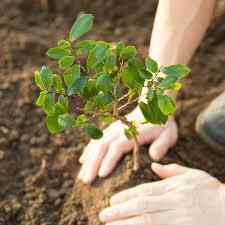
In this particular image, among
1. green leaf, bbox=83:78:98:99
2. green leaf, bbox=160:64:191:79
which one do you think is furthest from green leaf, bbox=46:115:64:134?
green leaf, bbox=160:64:191:79

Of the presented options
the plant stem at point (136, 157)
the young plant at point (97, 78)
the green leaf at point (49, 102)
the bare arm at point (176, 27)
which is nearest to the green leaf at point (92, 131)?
the young plant at point (97, 78)

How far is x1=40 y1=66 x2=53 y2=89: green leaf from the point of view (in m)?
1.53

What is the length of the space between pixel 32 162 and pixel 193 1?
84cm

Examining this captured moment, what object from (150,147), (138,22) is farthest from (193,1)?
(138,22)

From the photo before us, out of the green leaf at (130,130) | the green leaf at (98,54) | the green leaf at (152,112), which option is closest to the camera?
the green leaf at (98,54)

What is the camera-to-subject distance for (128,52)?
5.01 ft

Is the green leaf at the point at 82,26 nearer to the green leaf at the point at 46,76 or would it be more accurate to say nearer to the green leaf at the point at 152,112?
the green leaf at the point at 46,76

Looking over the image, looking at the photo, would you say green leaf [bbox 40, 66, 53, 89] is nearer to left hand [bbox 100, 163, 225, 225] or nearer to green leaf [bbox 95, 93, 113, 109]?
green leaf [bbox 95, 93, 113, 109]

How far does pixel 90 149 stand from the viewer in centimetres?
215

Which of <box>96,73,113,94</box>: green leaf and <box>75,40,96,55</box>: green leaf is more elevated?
<box>75,40,96,55</box>: green leaf

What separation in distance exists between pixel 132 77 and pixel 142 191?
50cm

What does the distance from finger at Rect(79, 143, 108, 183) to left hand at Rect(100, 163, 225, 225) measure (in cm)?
15

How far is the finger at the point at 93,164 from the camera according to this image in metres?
2.08

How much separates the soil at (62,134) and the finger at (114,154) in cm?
3
